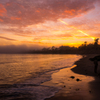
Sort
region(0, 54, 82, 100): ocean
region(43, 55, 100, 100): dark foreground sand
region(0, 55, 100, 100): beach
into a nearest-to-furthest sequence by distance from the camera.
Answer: region(43, 55, 100, 100): dark foreground sand, region(0, 55, 100, 100): beach, region(0, 54, 82, 100): ocean

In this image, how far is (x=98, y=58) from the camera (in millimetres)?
17734

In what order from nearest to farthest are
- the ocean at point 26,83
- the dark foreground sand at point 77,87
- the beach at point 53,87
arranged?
1. the dark foreground sand at point 77,87
2. the beach at point 53,87
3. the ocean at point 26,83

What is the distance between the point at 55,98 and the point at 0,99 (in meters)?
4.83

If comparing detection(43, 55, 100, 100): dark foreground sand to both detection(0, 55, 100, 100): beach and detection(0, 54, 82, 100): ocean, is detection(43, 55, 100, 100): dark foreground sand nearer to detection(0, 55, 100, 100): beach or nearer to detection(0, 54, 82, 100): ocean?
detection(0, 55, 100, 100): beach

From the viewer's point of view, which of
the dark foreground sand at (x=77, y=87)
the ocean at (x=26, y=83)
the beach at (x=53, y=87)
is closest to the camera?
the dark foreground sand at (x=77, y=87)

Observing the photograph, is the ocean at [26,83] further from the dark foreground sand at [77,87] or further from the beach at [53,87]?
the dark foreground sand at [77,87]

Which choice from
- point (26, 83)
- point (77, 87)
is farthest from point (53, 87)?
point (26, 83)

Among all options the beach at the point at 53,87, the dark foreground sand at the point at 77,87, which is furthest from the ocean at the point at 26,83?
the dark foreground sand at the point at 77,87

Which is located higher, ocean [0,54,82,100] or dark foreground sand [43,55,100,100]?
dark foreground sand [43,55,100,100]

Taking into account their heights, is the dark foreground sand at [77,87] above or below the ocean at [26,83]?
above

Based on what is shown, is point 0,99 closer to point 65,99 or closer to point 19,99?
point 19,99

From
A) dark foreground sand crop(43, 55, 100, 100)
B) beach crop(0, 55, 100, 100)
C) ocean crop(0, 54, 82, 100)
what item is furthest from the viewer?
ocean crop(0, 54, 82, 100)

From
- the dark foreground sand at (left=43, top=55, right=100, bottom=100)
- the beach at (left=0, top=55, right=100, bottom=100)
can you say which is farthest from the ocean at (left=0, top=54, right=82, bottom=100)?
the dark foreground sand at (left=43, top=55, right=100, bottom=100)

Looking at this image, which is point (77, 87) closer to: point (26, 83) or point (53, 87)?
point (53, 87)
